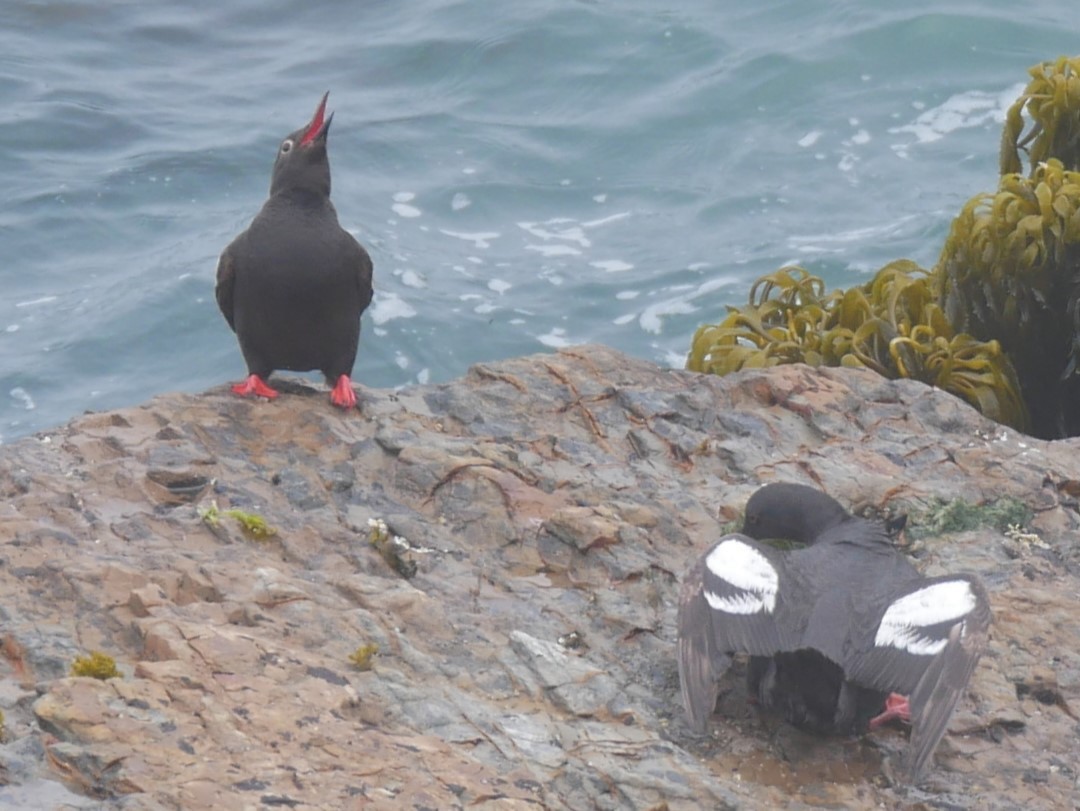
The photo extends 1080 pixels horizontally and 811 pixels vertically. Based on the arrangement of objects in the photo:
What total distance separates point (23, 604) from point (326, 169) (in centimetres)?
261

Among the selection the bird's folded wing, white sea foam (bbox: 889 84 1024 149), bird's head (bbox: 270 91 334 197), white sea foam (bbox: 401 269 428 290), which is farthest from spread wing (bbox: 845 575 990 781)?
white sea foam (bbox: 889 84 1024 149)

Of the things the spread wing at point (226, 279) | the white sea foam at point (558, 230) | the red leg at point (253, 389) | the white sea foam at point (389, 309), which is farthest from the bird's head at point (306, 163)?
the white sea foam at point (558, 230)

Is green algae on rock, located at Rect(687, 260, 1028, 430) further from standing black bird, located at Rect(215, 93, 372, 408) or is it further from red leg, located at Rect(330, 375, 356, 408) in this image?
red leg, located at Rect(330, 375, 356, 408)

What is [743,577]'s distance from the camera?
4.10 m

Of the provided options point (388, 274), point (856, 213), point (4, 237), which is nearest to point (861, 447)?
point (388, 274)

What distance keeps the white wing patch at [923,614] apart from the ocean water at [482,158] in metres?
6.78

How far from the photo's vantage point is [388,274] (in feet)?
37.0

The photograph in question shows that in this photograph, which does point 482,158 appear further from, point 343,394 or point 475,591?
point 475,591

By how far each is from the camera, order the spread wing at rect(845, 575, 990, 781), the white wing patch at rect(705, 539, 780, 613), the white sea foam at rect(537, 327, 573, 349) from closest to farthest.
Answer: the spread wing at rect(845, 575, 990, 781) < the white wing patch at rect(705, 539, 780, 613) < the white sea foam at rect(537, 327, 573, 349)

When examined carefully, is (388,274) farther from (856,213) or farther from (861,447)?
(861,447)

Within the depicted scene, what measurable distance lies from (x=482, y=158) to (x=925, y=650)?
919cm

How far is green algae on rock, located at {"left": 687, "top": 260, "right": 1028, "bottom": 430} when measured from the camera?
6.57m

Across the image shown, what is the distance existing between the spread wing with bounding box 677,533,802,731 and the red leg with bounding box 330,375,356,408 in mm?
1764

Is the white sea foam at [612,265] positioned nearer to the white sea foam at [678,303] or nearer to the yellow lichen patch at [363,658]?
the white sea foam at [678,303]
